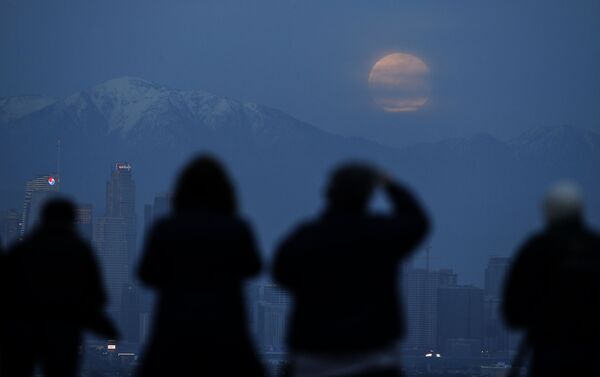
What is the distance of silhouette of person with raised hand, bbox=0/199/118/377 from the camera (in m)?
7.75

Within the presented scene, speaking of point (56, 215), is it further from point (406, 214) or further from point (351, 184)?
point (406, 214)

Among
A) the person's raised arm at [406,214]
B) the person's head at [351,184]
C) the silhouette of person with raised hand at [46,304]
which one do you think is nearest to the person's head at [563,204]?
the person's raised arm at [406,214]

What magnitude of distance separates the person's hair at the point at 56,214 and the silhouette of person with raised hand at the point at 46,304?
112 millimetres

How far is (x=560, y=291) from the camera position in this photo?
23.3ft

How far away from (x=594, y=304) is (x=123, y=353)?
162672mm

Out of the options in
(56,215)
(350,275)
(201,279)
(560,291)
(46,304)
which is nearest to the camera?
(350,275)

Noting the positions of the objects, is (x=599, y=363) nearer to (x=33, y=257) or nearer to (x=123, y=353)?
(x=33, y=257)

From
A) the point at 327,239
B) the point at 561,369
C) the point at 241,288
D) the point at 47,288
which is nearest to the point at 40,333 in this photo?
the point at 47,288

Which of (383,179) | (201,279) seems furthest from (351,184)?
(201,279)

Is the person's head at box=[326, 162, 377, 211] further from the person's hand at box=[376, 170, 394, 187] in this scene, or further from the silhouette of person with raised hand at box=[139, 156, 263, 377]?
the silhouette of person with raised hand at box=[139, 156, 263, 377]

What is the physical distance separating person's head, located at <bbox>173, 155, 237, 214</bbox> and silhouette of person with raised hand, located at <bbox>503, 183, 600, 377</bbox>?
1516 millimetres

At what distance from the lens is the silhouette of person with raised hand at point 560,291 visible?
7.07 meters

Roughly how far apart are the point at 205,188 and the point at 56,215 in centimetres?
143

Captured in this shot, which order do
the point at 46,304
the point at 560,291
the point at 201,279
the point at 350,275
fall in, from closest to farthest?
the point at 350,275 < the point at 201,279 < the point at 560,291 < the point at 46,304
